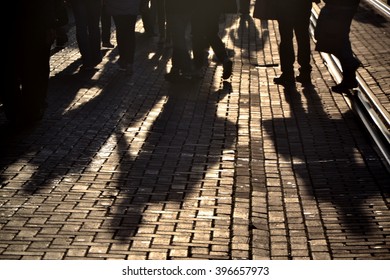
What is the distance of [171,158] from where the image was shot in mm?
8023

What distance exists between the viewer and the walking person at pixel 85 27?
1230 cm

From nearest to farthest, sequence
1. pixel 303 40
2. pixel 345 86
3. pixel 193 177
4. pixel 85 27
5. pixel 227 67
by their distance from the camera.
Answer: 1. pixel 193 177
2. pixel 345 86
3. pixel 303 40
4. pixel 227 67
5. pixel 85 27

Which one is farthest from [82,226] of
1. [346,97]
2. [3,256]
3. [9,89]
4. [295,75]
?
[295,75]

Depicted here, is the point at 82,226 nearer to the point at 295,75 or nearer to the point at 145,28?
the point at 295,75

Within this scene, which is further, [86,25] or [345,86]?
[86,25]

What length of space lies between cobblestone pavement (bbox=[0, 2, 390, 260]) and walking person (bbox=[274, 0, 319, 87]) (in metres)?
0.22

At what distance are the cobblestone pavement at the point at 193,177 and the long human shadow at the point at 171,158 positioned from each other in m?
0.01

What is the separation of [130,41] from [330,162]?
4.95 metres

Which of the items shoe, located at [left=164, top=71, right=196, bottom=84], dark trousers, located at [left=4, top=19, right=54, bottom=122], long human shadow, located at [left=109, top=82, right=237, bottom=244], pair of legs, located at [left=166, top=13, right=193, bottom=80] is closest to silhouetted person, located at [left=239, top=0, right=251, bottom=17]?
pair of legs, located at [left=166, top=13, right=193, bottom=80]

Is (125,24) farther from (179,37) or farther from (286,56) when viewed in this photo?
(286,56)

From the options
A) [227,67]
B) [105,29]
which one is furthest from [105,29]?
[227,67]

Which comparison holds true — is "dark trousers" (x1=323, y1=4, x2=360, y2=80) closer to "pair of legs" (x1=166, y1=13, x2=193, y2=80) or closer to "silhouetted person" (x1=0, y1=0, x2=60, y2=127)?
"pair of legs" (x1=166, y1=13, x2=193, y2=80)

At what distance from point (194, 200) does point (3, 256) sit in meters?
1.61

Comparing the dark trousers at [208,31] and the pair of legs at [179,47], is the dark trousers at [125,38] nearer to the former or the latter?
the pair of legs at [179,47]
